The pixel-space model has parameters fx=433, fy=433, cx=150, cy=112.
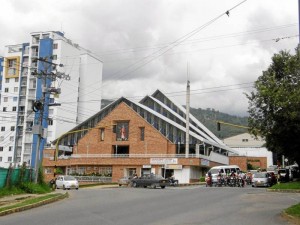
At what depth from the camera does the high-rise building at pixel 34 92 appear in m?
90.5

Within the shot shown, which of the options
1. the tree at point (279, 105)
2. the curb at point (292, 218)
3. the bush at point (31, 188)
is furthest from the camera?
the tree at point (279, 105)

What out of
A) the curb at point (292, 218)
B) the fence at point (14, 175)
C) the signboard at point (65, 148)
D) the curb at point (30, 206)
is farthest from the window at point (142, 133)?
the curb at point (292, 218)

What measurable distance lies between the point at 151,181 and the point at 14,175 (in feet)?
51.6

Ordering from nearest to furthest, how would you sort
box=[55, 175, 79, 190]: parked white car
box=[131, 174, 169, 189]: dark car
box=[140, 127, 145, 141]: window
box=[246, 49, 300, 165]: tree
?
box=[246, 49, 300, 165]: tree → box=[131, 174, 169, 189]: dark car → box=[55, 175, 79, 190]: parked white car → box=[140, 127, 145, 141]: window

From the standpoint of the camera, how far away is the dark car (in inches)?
1561

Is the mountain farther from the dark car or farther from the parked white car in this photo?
the parked white car

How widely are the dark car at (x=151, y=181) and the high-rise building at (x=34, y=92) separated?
2006 inches

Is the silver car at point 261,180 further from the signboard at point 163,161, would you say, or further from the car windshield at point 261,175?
the signboard at point 163,161

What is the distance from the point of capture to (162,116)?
66.4 meters

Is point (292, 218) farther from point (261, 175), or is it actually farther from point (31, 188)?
point (261, 175)

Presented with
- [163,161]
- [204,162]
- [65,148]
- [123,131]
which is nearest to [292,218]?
[204,162]

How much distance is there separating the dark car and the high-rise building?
50953 mm

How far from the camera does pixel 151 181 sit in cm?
4012

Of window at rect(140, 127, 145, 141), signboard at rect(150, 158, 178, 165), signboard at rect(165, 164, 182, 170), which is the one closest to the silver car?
signboard at rect(165, 164, 182, 170)
